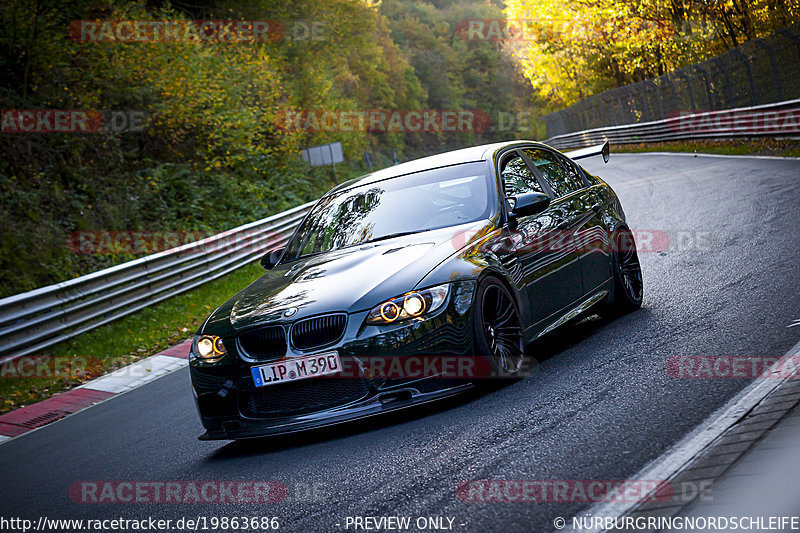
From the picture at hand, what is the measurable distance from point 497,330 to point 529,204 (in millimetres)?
971

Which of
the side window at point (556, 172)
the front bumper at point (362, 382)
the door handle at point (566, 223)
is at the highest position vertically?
the side window at point (556, 172)

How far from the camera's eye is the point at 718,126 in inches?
989

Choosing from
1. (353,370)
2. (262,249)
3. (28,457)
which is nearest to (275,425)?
(353,370)

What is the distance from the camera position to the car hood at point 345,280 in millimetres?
4844

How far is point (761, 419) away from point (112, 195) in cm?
1741

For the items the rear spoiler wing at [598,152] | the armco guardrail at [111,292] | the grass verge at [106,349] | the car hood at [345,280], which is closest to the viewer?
the car hood at [345,280]

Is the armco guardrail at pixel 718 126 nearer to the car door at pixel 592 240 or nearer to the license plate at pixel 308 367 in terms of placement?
the car door at pixel 592 240

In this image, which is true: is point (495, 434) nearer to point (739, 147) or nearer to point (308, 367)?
point (308, 367)

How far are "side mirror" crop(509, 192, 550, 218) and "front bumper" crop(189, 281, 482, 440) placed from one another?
1017 millimetres

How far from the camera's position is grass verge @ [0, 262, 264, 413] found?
32.8 feet

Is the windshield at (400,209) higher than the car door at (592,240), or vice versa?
the windshield at (400,209)

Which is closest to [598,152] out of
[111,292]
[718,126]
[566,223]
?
[566,223]

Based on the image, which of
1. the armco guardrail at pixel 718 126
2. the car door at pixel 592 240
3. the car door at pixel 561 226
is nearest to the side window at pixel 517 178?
the car door at pixel 561 226

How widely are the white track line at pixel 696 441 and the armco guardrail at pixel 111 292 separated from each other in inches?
343
